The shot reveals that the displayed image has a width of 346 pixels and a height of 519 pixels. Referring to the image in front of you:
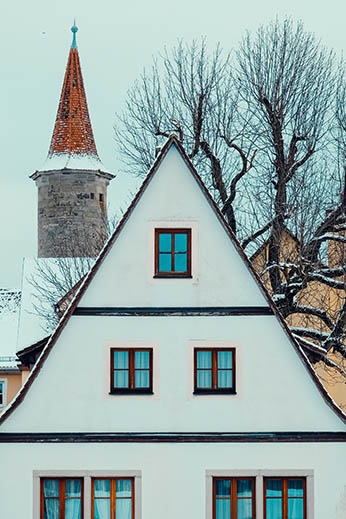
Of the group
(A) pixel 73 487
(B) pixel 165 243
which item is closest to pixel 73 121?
(B) pixel 165 243

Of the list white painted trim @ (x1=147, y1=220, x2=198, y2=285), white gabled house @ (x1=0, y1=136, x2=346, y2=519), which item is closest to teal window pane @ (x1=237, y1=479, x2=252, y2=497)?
white gabled house @ (x1=0, y1=136, x2=346, y2=519)

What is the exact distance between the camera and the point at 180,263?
1966 centimetres

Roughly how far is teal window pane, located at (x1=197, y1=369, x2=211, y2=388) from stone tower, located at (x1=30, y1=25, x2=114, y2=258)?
45537mm

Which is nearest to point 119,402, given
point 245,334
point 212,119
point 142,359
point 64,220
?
point 142,359

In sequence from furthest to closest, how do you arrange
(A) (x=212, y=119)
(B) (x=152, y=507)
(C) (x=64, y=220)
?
(C) (x=64, y=220)
(A) (x=212, y=119)
(B) (x=152, y=507)

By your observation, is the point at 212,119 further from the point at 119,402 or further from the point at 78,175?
the point at 78,175

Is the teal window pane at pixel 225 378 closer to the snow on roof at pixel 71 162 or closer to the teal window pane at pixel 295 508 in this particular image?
the teal window pane at pixel 295 508

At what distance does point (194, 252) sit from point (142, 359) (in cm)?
203

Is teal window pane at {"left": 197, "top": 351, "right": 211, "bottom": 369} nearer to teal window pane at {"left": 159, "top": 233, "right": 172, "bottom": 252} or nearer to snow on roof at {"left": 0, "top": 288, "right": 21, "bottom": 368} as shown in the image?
teal window pane at {"left": 159, "top": 233, "right": 172, "bottom": 252}

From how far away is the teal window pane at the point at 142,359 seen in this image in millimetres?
19281

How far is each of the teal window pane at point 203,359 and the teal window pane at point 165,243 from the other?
1876mm

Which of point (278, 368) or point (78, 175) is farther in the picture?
point (78, 175)

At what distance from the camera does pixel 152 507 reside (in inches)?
738

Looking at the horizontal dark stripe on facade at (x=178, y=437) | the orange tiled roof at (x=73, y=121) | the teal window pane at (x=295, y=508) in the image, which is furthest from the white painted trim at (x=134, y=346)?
the orange tiled roof at (x=73, y=121)
